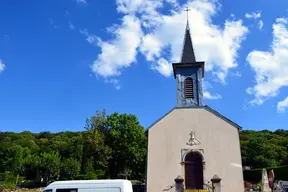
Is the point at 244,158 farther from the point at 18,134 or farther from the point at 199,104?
the point at 18,134

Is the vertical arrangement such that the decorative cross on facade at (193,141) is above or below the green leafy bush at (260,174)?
above

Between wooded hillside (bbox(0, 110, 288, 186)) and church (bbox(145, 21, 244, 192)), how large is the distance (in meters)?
11.5

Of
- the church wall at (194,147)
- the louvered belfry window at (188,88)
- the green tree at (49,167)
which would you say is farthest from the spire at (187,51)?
the green tree at (49,167)

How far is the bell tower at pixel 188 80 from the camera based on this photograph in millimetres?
19641

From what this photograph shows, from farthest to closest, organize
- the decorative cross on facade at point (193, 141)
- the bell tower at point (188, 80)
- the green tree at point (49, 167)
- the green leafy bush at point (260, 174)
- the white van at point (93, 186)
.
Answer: the green tree at point (49, 167) < the green leafy bush at point (260, 174) < the bell tower at point (188, 80) < the decorative cross on facade at point (193, 141) < the white van at point (93, 186)

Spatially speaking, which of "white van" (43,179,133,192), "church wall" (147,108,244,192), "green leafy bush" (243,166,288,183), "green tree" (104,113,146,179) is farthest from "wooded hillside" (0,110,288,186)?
"white van" (43,179,133,192)

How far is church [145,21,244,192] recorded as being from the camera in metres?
17.2

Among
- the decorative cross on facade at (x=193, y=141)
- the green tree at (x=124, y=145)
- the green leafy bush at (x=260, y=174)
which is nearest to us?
the decorative cross on facade at (x=193, y=141)

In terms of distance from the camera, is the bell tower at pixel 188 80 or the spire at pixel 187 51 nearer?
the bell tower at pixel 188 80

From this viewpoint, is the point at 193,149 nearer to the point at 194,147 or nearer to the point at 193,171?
the point at 194,147

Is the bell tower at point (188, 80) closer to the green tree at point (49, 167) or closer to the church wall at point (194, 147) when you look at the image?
the church wall at point (194, 147)

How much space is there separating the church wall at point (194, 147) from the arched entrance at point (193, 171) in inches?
16.4

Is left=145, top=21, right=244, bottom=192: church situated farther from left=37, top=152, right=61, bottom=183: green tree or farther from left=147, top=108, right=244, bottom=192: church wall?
left=37, top=152, right=61, bottom=183: green tree

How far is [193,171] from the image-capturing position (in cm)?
1770
